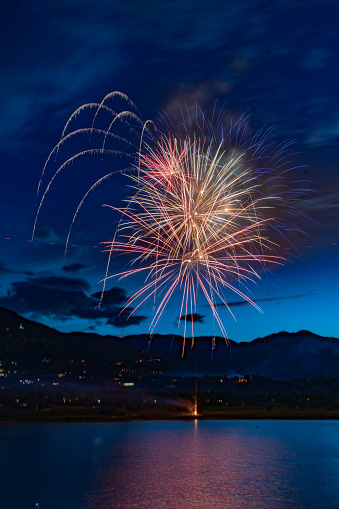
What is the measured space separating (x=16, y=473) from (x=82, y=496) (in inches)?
1090

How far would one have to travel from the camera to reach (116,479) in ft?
270

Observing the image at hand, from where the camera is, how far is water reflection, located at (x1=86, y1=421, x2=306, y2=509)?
209ft

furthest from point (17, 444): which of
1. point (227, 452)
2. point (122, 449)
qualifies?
point (227, 452)

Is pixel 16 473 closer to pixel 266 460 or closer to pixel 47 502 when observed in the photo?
pixel 47 502

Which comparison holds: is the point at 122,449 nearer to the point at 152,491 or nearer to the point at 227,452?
the point at 227,452

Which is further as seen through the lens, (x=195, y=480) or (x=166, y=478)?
(x=166, y=478)

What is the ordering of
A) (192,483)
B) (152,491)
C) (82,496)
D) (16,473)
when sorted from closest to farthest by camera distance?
(82,496), (152,491), (192,483), (16,473)

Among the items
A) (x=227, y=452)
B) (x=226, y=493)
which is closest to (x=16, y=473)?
(x=226, y=493)

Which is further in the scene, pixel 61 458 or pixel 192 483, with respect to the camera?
pixel 61 458

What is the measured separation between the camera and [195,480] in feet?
270

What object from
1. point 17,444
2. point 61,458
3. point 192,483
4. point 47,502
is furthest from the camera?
point 17,444

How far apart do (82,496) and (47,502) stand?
6.10 metres

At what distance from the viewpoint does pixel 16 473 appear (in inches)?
3494

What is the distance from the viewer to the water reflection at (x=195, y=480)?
63844mm
